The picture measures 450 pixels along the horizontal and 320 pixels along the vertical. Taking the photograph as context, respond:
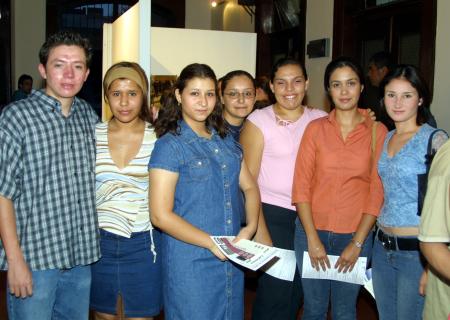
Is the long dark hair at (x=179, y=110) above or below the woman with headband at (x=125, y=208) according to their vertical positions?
above

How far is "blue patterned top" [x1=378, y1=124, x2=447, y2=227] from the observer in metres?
2.16

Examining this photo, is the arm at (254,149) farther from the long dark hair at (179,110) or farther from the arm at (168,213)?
the arm at (168,213)

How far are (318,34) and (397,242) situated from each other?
4.44m

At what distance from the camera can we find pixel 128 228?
228cm

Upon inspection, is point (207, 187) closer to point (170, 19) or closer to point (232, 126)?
point (232, 126)

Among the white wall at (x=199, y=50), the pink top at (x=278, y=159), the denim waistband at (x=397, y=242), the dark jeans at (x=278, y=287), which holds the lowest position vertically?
the dark jeans at (x=278, y=287)

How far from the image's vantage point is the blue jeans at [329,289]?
2.48 meters

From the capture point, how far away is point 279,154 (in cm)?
263

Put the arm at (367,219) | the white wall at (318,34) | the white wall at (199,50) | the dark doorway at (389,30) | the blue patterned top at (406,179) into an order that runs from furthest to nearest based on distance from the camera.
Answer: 1. the white wall at (318,34)
2. the dark doorway at (389,30)
3. the white wall at (199,50)
4. the arm at (367,219)
5. the blue patterned top at (406,179)

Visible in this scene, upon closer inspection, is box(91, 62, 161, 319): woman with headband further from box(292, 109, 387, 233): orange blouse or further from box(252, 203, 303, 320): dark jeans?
box(292, 109, 387, 233): orange blouse

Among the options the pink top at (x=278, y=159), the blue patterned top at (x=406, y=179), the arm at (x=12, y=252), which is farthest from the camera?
the pink top at (x=278, y=159)

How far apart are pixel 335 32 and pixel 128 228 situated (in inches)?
170

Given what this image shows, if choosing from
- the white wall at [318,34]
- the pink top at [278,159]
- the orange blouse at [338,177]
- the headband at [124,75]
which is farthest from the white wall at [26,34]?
the orange blouse at [338,177]

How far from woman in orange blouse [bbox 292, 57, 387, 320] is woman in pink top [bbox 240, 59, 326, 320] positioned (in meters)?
0.12
